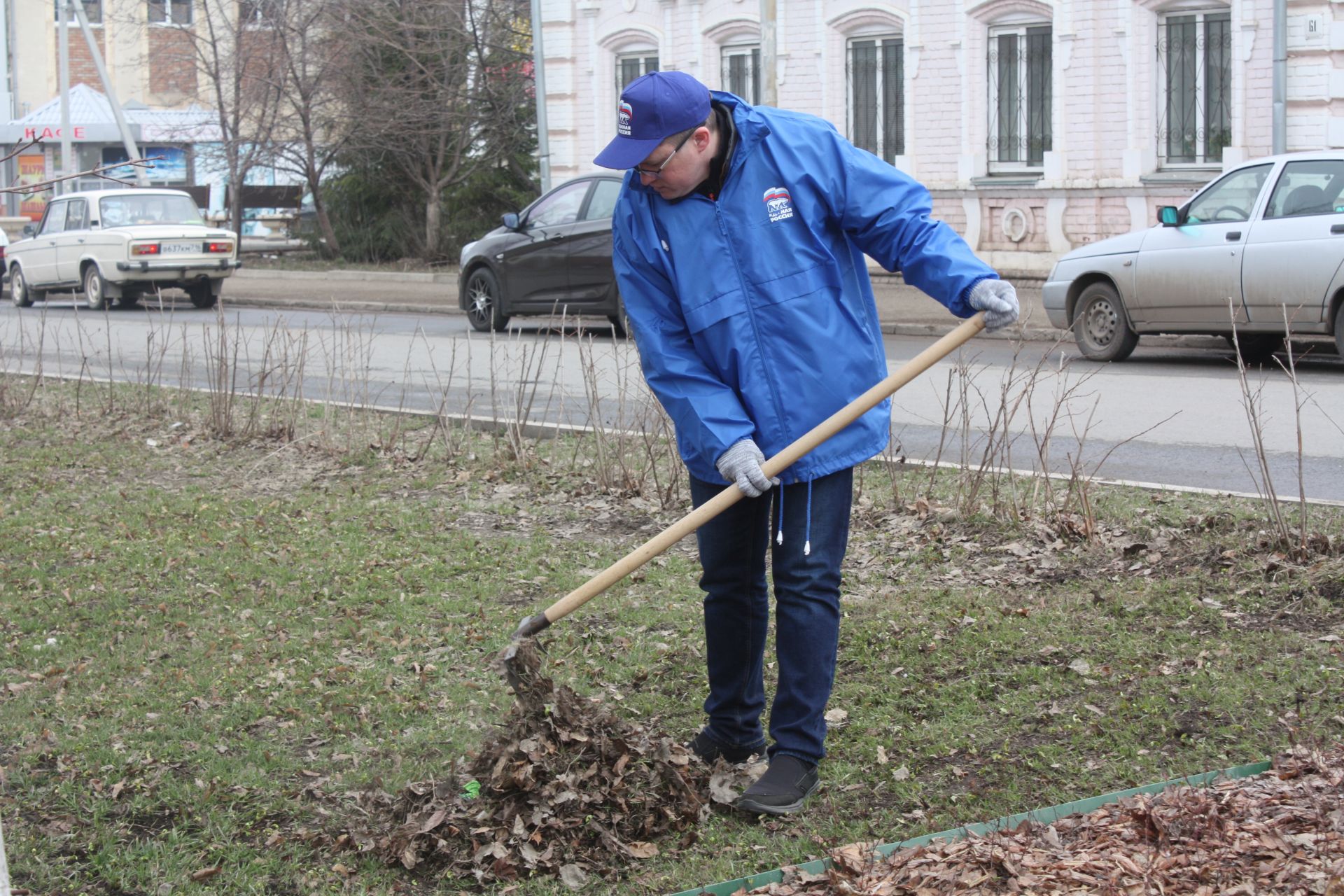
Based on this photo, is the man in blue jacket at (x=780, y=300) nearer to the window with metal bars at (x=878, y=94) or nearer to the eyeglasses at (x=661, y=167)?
the eyeglasses at (x=661, y=167)

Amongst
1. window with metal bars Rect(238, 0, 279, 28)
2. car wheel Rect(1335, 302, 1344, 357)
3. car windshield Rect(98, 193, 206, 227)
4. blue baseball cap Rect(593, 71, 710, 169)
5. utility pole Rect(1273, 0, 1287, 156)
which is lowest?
car wheel Rect(1335, 302, 1344, 357)

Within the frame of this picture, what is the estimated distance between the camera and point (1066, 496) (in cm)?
616

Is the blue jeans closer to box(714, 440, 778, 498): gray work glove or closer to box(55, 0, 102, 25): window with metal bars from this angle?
box(714, 440, 778, 498): gray work glove

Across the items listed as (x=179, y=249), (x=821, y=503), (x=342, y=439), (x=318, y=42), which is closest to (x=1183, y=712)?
(x=821, y=503)

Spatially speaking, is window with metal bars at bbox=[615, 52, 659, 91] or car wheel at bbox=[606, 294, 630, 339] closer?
car wheel at bbox=[606, 294, 630, 339]

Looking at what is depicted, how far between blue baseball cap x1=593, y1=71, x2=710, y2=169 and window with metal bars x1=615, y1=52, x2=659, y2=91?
21.3 m

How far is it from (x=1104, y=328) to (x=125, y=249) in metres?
15.2

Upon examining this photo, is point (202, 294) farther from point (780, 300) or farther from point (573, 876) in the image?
point (573, 876)

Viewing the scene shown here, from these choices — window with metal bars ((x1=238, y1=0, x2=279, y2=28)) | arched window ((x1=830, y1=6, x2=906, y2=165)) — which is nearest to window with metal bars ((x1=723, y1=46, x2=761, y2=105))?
arched window ((x1=830, y1=6, x2=906, y2=165))

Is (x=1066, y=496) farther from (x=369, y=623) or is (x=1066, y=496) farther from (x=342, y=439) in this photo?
(x=342, y=439)

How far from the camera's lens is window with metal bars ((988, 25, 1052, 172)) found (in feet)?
66.6

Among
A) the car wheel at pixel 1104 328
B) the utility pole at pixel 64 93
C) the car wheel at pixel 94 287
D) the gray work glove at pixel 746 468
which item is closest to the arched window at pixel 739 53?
the car wheel at pixel 94 287

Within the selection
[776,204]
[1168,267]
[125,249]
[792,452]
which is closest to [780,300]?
[776,204]

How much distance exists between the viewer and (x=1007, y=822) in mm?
3406
